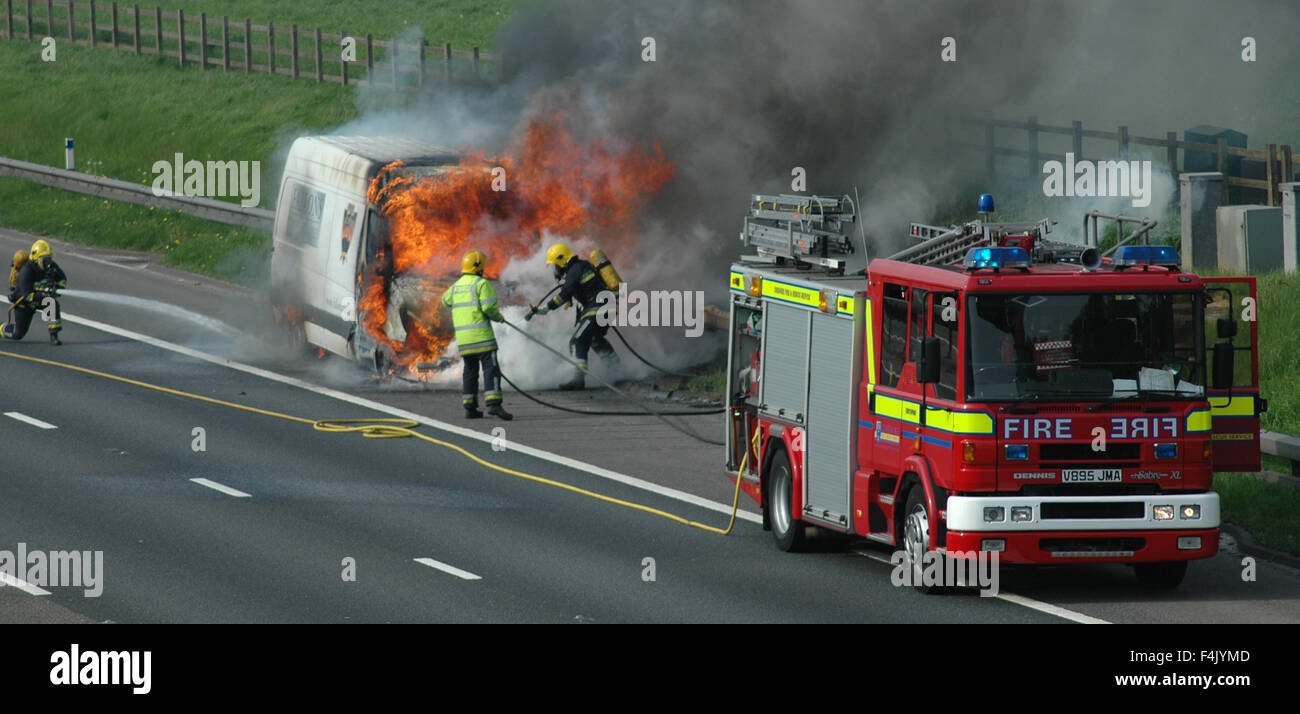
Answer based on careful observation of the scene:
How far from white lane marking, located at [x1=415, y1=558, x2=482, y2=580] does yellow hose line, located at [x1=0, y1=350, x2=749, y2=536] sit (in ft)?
8.11

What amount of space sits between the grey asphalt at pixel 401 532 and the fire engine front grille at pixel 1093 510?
0.63 meters

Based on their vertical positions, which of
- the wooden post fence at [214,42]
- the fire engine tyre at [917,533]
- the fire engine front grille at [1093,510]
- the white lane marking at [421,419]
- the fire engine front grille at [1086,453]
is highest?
the wooden post fence at [214,42]

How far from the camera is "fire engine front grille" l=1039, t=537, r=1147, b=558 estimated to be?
1245cm

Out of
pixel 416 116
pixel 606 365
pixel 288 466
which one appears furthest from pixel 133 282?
pixel 288 466

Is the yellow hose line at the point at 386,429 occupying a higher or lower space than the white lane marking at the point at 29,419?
lower

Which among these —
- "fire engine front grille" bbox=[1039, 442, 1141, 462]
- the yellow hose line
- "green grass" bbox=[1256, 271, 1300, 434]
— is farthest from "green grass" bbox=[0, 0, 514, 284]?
"fire engine front grille" bbox=[1039, 442, 1141, 462]

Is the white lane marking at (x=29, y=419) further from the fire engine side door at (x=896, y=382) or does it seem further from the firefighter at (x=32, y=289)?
the fire engine side door at (x=896, y=382)

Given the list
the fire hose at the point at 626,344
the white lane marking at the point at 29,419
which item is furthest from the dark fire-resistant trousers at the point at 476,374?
the white lane marking at the point at 29,419

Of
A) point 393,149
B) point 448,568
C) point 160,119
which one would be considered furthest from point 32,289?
point 160,119

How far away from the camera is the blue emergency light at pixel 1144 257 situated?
12883 millimetres

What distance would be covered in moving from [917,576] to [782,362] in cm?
235

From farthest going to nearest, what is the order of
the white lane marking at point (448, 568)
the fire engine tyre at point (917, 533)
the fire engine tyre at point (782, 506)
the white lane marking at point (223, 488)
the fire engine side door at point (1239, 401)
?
the white lane marking at point (223, 488) → the fire engine tyre at point (782, 506) → the white lane marking at point (448, 568) → the fire engine side door at point (1239, 401) → the fire engine tyre at point (917, 533)

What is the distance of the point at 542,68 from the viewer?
2538 centimetres

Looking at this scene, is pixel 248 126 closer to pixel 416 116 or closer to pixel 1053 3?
pixel 416 116
